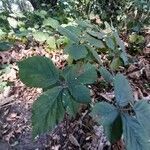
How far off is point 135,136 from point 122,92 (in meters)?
0.18

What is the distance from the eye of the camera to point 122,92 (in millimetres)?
1013

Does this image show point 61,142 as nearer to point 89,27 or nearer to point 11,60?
point 89,27

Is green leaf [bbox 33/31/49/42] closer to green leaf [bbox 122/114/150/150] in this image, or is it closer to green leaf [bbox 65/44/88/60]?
green leaf [bbox 65/44/88/60]

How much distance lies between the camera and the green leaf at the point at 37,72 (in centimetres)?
100

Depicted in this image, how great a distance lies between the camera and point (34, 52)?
10.4ft

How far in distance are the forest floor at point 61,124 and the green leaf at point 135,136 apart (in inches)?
43.4

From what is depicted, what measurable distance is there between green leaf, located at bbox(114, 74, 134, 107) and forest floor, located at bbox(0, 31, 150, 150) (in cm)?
102

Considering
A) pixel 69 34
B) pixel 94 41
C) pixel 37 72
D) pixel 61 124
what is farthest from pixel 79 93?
pixel 61 124

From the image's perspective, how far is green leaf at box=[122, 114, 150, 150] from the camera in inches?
34.5

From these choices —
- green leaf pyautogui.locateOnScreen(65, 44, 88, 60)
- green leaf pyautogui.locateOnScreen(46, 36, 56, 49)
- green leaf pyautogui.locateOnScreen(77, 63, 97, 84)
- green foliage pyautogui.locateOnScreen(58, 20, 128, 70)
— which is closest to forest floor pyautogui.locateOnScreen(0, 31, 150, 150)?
green leaf pyautogui.locateOnScreen(46, 36, 56, 49)

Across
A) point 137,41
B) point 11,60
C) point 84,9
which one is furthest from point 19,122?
point 84,9

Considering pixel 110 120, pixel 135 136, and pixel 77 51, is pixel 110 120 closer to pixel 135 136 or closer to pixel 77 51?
pixel 135 136

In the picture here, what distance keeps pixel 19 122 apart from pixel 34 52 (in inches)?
38.8

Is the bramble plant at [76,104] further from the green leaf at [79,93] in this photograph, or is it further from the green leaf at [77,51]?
the green leaf at [77,51]
